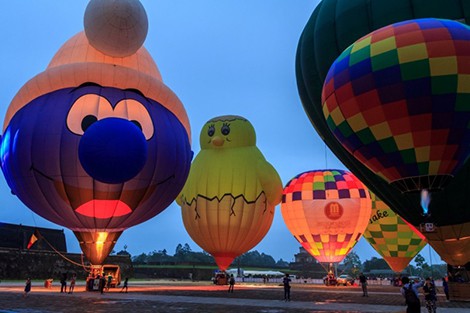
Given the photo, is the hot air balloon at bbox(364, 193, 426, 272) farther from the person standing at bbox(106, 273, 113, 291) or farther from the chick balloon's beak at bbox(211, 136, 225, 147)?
the person standing at bbox(106, 273, 113, 291)

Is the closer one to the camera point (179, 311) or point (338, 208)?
point (179, 311)

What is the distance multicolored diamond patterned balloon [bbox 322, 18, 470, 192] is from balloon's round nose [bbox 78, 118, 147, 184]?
6269 millimetres

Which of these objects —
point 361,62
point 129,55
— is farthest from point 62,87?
point 361,62

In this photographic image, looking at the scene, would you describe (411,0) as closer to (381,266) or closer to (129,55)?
(129,55)

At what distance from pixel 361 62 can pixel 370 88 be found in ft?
2.60

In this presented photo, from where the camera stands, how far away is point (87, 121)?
1445cm

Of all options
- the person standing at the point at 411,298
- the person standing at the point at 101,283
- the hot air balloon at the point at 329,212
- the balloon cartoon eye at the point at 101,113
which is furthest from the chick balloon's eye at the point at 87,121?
the hot air balloon at the point at 329,212

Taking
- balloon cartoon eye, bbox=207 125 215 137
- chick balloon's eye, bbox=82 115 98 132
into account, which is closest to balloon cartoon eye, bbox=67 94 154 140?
chick balloon's eye, bbox=82 115 98 132

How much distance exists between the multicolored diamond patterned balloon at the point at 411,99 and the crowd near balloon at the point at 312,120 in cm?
→ 3

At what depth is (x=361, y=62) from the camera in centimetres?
1196

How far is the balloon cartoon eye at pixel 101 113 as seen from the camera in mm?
14445

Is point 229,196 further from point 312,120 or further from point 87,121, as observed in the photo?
point 87,121

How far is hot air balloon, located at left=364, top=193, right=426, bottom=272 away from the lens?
28781 mm

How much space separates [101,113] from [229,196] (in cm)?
1143
